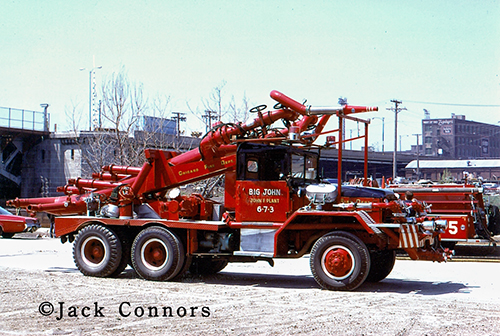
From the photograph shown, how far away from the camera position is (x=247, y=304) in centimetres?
1050

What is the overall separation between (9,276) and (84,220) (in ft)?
6.20

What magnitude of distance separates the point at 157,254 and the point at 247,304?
370cm

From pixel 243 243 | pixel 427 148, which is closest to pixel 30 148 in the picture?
pixel 243 243

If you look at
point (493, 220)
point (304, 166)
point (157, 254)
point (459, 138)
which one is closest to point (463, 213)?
point (493, 220)

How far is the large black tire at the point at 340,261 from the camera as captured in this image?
11672 millimetres

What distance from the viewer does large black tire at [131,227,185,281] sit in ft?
43.9

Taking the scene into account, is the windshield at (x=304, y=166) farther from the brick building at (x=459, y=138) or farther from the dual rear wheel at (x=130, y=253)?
the brick building at (x=459, y=138)

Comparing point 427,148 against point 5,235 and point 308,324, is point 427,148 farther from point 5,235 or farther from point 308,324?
point 308,324

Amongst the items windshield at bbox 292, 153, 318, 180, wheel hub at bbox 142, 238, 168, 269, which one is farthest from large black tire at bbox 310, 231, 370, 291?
wheel hub at bbox 142, 238, 168, 269

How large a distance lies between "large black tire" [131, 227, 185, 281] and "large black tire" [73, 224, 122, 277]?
18.7 inches

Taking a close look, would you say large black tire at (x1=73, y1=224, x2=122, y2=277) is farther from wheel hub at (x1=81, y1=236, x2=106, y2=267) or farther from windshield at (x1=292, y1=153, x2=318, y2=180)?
windshield at (x1=292, y1=153, x2=318, y2=180)

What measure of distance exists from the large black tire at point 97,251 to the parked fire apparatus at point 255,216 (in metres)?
0.02

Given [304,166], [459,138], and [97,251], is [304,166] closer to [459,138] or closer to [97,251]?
[97,251]

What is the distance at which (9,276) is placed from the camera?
13.9m
